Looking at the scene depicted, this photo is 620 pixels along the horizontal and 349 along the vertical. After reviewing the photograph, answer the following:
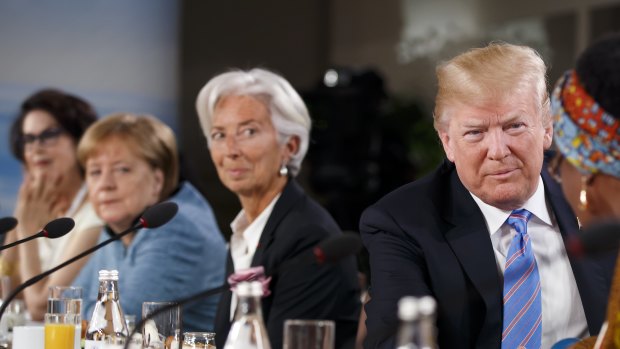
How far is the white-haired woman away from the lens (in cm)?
283


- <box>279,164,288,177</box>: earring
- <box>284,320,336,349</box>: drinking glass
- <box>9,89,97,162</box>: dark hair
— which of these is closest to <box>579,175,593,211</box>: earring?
<box>284,320,336,349</box>: drinking glass

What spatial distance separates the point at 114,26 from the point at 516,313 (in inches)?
178

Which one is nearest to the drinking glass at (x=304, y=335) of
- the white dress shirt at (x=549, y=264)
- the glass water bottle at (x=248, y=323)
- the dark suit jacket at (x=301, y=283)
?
the glass water bottle at (x=248, y=323)

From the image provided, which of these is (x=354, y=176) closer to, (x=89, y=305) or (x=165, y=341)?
(x=89, y=305)

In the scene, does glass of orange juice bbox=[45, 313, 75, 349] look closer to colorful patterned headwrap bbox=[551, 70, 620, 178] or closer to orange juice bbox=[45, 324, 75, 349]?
orange juice bbox=[45, 324, 75, 349]

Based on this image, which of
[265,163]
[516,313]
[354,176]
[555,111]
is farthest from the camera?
[354,176]

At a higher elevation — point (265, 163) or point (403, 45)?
point (403, 45)

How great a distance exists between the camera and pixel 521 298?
2.18m

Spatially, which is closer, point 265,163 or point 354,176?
point 265,163

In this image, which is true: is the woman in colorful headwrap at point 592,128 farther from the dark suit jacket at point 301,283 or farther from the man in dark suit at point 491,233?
the dark suit jacket at point 301,283

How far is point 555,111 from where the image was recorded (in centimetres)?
166

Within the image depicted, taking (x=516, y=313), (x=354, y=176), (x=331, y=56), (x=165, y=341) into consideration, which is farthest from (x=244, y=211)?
(x=331, y=56)

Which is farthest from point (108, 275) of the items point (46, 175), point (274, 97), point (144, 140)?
point (46, 175)

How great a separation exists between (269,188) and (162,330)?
3.09 ft
